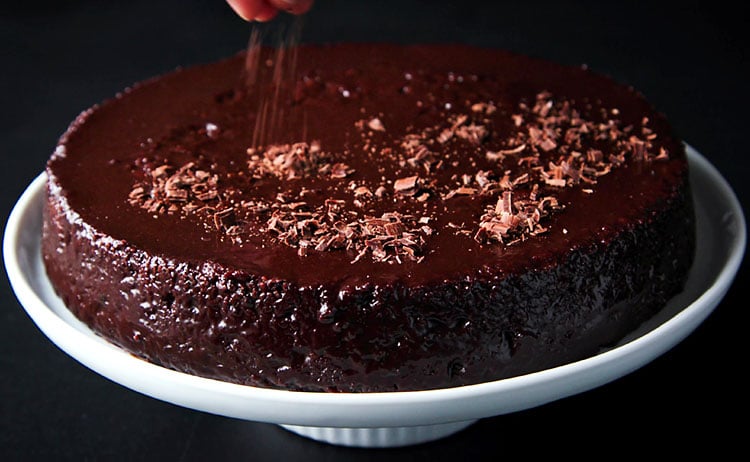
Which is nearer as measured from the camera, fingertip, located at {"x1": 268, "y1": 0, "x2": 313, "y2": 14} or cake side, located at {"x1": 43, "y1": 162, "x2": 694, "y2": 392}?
cake side, located at {"x1": 43, "y1": 162, "x2": 694, "y2": 392}

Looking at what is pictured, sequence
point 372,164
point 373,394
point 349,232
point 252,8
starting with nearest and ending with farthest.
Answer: point 373,394
point 349,232
point 252,8
point 372,164

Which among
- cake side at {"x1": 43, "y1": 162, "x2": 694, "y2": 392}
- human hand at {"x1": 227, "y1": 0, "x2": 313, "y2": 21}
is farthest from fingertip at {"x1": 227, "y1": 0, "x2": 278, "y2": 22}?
cake side at {"x1": 43, "y1": 162, "x2": 694, "y2": 392}

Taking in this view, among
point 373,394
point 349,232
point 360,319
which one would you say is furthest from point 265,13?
point 373,394

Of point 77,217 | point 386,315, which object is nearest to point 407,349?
point 386,315

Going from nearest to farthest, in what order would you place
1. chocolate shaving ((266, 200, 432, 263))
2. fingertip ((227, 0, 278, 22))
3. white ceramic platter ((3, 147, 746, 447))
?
1. white ceramic platter ((3, 147, 746, 447))
2. chocolate shaving ((266, 200, 432, 263))
3. fingertip ((227, 0, 278, 22))

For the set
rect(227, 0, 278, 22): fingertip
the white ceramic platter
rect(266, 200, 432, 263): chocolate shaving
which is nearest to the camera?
the white ceramic platter

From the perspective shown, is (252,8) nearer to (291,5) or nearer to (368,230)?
(291,5)

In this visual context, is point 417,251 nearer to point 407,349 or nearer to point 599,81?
point 407,349

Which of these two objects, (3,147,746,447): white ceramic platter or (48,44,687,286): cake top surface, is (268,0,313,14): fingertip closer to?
(48,44,687,286): cake top surface
